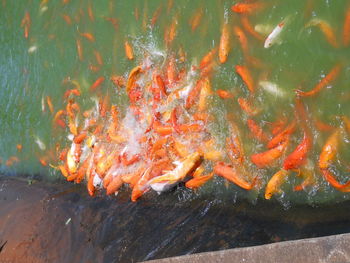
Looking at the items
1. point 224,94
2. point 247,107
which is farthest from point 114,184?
point 247,107

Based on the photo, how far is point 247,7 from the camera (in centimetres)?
372

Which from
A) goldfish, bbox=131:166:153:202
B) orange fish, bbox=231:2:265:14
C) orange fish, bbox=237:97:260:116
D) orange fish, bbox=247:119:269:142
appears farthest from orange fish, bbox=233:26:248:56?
goldfish, bbox=131:166:153:202

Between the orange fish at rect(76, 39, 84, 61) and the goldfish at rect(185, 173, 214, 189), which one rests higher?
the orange fish at rect(76, 39, 84, 61)

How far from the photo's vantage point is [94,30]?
5410 millimetres

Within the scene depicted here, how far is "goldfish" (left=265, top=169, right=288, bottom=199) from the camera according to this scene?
3381mm

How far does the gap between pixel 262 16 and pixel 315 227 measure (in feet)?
5.45

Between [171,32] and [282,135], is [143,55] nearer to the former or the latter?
[171,32]

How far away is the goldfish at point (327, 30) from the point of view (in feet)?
10.6

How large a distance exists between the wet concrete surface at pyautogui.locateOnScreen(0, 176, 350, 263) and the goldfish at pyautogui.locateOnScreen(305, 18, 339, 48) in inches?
44.2

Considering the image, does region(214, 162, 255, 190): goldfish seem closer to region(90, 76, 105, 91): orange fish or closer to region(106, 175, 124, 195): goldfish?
region(106, 175, 124, 195): goldfish

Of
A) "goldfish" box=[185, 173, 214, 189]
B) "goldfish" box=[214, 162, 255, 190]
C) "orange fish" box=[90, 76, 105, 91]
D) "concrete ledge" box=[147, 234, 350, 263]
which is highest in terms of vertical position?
"concrete ledge" box=[147, 234, 350, 263]

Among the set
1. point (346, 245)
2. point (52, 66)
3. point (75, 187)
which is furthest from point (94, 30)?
point (346, 245)

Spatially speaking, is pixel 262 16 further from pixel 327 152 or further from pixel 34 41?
pixel 34 41

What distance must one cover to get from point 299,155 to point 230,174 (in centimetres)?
59
